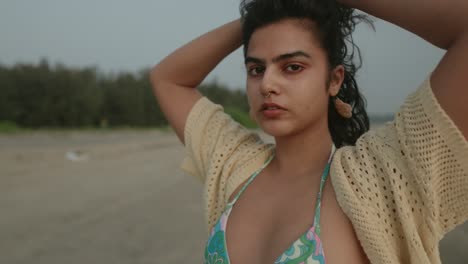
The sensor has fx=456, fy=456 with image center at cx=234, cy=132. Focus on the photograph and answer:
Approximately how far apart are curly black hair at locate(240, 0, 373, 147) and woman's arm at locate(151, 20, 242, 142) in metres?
0.19

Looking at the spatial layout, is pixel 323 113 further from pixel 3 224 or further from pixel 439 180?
pixel 3 224

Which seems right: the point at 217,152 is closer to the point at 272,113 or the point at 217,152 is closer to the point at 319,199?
the point at 272,113

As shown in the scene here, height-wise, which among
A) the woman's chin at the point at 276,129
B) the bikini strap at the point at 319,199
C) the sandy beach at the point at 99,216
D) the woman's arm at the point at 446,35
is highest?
the woman's arm at the point at 446,35

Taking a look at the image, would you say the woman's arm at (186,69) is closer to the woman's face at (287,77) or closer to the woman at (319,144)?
the woman at (319,144)

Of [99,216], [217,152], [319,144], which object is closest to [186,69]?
[217,152]

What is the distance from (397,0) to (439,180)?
52cm

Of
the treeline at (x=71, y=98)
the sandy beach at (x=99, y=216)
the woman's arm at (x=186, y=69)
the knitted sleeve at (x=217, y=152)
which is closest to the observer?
the knitted sleeve at (x=217, y=152)

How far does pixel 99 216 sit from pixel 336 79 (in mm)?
3861

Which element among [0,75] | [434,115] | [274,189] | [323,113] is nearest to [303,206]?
[274,189]

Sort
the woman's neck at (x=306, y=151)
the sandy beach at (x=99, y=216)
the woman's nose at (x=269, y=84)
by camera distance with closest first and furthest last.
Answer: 1. the woman's nose at (x=269, y=84)
2. the woman's neck at (x=306, y=151)
3. the sandy beach at (x=99, y=216)

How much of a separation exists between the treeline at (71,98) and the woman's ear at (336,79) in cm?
1913

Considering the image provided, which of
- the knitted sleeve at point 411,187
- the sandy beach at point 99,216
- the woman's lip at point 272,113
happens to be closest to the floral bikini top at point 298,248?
the knitted sleeve at point 411,187

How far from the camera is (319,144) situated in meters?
1.56

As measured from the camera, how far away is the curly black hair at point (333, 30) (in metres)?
1.48
